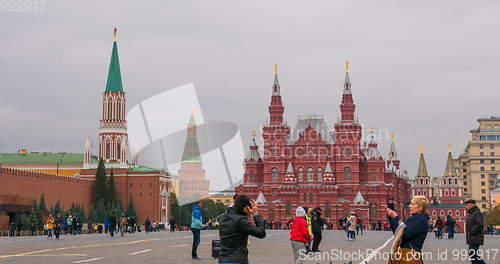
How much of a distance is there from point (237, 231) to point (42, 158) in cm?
12230

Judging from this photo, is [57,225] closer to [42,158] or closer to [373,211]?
[373,211]

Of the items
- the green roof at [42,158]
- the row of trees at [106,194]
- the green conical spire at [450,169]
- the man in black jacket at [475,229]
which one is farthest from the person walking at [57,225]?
the green conical spire at [450,169]

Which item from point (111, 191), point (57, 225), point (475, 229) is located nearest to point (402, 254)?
point (475, 229)

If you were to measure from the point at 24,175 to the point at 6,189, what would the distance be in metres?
5.66

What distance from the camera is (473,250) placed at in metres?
13.5

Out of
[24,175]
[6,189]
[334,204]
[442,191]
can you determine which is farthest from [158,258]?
[442,191]

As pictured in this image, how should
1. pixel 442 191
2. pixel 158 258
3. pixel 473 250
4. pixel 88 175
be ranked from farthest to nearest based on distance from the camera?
pixel 442 191 → pixel 88 175 → pixel 158 258 → pixel 473 250

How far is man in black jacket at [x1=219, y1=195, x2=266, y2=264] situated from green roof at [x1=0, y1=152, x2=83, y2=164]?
119 metres

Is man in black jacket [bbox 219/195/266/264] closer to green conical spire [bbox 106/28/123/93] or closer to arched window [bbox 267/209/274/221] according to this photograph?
arched window [bbox 267/209/274/221]

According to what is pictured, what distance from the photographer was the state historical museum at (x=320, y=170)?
96375 mm

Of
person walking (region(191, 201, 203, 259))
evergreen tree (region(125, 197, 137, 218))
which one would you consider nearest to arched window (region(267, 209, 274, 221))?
evergreen tree (region(125, 197, 137, 218))

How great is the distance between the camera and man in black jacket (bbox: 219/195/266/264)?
8.25m

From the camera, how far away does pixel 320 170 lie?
98.3m

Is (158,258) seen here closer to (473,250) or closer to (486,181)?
(473,250)
